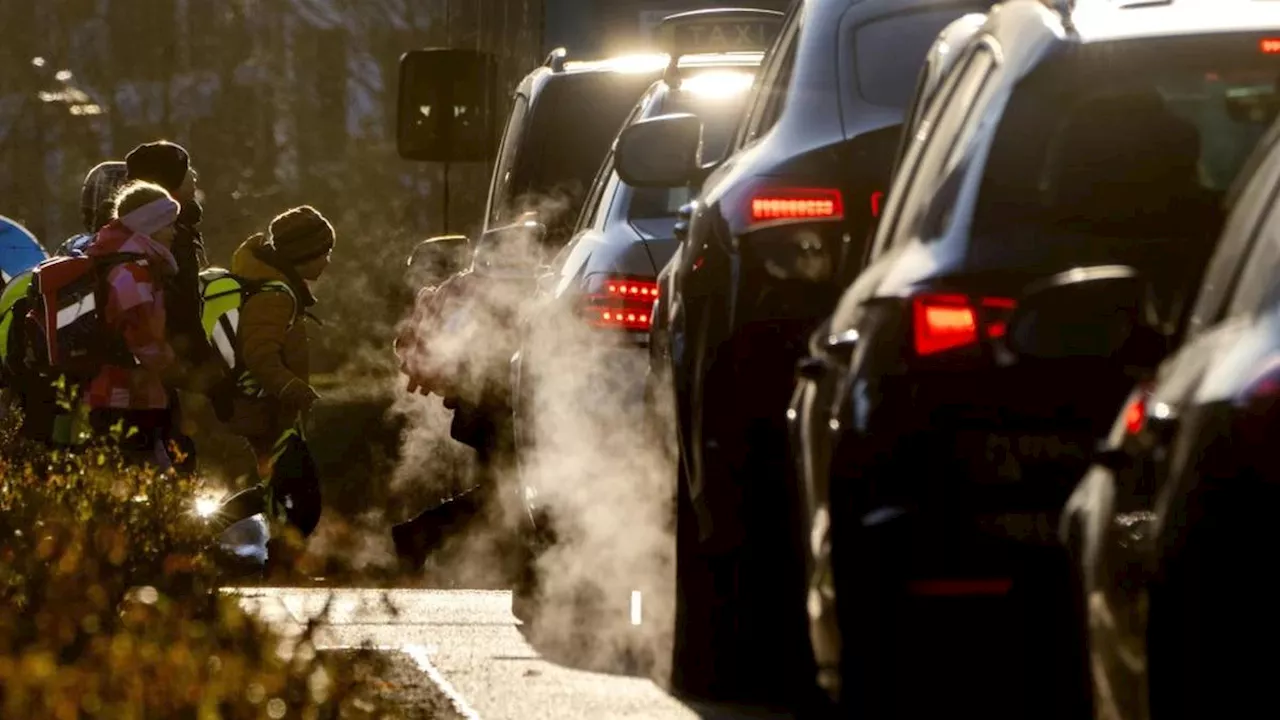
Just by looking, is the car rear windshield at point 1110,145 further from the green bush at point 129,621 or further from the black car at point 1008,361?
the green bush at point 129,621

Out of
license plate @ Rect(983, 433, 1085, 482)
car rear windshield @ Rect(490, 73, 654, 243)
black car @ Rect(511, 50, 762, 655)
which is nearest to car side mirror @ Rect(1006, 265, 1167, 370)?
license plate @ Rect(983, 433, 1085, 482)

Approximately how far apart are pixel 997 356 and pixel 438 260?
12088mm

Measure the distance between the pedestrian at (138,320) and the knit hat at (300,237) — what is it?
1172 millimetres

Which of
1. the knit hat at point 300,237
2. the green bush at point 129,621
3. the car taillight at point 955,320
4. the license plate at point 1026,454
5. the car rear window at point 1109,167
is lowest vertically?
the knit hat at point 300,237

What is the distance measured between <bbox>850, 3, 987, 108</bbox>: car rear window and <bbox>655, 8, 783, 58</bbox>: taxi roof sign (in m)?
3.04

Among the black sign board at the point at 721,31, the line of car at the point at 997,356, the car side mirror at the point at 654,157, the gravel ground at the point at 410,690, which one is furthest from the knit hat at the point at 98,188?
the line of car at the point at 997,356

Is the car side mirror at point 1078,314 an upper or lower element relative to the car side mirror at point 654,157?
upper

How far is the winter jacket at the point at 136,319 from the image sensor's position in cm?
1461

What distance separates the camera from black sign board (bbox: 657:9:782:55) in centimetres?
1538

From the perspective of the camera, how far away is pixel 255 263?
1616 cm

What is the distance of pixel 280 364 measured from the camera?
16062mm

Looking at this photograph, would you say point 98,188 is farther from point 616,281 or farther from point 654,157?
point 654,157

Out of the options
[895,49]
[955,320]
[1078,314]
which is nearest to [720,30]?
[895,49]

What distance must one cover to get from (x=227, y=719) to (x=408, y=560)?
9666mm
